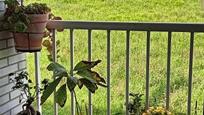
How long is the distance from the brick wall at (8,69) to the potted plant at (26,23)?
9 cm

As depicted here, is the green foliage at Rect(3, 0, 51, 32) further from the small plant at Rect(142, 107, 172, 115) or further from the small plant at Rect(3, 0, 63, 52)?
the small plant at Rect(142, 107, 172, 115)

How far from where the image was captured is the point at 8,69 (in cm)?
268

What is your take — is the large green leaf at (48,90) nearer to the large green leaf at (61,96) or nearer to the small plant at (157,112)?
the large green leaf at (61,96)

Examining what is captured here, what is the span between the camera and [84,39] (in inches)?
159

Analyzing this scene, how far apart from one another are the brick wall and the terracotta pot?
10cm

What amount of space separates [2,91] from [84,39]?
1564 mm

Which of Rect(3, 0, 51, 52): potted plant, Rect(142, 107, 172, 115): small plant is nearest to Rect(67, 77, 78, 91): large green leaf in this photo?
Rect(3, 0, 51, 52): potted plant

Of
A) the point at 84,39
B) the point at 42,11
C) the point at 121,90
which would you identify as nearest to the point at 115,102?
the point at 121,90

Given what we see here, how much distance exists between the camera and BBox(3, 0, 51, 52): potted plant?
2475mm

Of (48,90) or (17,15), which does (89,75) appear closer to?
(48,90)

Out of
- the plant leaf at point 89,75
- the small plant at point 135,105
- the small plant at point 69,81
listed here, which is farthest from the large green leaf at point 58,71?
the small plant at point 135,105

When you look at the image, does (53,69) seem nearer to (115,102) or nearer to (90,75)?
(90,75)

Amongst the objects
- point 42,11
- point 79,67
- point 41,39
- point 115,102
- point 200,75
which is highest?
point 42,11

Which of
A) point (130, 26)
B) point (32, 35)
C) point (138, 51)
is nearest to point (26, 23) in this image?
point (32, 35)
